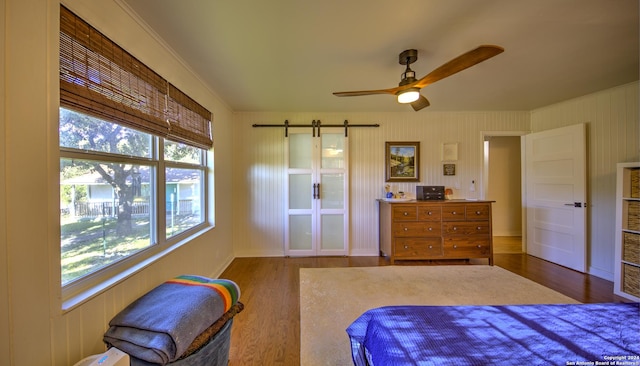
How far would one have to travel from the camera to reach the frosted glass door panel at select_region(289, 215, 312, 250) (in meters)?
3.77

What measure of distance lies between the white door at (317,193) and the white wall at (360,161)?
16 cm

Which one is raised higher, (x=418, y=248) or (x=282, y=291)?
(x=418, y=248)

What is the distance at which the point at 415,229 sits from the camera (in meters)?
3.35

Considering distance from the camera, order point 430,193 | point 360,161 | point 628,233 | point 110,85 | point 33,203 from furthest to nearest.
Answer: point 360,161 → point 430,193 → point 628,233 → point 110,85 → point 33,203

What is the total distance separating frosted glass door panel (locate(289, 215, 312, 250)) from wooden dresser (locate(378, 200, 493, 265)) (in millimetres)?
1329

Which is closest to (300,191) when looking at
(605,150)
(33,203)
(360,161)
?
(360,161)

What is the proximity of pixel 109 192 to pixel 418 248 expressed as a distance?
3541 millimetres

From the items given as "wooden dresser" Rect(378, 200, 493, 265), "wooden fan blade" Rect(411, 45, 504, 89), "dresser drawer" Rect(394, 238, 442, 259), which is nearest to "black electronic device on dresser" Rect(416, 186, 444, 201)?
"wooden dresser" Rect(378, 200, 493, 265)

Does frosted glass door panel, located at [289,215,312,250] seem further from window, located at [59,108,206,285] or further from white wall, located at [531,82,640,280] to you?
white wall, located at [531,82,640,280]

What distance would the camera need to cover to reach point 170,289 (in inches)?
58.5

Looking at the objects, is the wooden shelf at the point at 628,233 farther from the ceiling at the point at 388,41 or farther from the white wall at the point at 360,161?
the white wall at the point at 360,161

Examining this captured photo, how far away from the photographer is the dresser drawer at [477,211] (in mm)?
3361

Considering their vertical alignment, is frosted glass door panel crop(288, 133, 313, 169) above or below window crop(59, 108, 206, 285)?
above

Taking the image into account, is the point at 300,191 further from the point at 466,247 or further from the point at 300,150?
the point at 466,247
